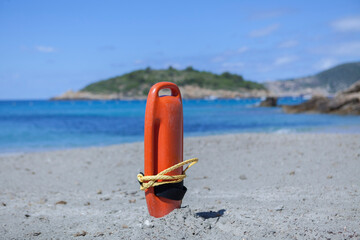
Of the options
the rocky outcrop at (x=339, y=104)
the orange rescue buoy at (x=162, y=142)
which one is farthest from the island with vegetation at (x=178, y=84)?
the orange rescue buoy at (x=162, y=142)

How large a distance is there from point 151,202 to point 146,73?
17007cm

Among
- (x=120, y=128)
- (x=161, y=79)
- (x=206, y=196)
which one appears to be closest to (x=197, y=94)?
(x=161, y=79)

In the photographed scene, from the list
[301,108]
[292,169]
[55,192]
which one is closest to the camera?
[55,192]

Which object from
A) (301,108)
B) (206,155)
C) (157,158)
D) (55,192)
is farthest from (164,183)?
(301,108)

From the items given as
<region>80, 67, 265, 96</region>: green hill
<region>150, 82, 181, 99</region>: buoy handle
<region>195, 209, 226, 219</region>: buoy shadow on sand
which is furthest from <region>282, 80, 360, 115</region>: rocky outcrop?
<region>80, 67, 265, 96</region>: green hill

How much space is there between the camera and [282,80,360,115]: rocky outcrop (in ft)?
105

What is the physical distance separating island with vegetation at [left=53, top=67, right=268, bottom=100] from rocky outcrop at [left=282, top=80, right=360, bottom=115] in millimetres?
118191

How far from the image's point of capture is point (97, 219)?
462 cm

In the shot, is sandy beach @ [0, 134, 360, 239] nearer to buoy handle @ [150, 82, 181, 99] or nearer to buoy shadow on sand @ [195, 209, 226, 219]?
buoy shadow on sand @ [195, 209, 226, 219]

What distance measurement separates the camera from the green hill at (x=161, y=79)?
163m

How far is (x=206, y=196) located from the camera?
5844 millimetres

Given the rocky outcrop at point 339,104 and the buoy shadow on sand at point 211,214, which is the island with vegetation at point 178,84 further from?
the buoy shadow on sand at point 211,214

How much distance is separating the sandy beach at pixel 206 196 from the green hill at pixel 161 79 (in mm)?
147538

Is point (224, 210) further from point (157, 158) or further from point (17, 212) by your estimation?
point (17, 212)
